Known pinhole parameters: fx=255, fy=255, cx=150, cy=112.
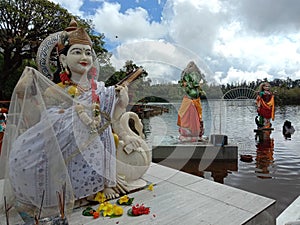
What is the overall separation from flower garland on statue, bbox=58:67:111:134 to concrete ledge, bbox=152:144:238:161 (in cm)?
350

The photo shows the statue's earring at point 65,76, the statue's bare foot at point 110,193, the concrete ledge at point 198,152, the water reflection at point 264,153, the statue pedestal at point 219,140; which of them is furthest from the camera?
the statue pedestal at point 219,140

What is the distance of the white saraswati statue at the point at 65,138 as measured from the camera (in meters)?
2.00

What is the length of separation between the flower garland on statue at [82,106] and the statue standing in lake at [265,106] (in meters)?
7.55

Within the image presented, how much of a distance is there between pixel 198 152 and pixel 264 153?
1963mm

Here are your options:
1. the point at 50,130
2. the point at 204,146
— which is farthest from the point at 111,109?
the point at 204,146

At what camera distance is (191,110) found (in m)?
6.42

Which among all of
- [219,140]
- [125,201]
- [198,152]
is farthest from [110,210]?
[219,140]

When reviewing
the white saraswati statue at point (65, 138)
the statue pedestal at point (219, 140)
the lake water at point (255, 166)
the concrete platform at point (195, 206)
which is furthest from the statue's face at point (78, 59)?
the statue pedestal at point (219, 140)

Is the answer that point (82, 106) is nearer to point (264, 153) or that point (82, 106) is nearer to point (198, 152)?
point (198, 152)

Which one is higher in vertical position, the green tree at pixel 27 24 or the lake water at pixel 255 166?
the green tree at pixel 27 24

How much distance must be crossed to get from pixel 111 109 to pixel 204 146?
3.87 metres

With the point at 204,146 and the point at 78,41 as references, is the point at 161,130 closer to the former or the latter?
the point at 78,41

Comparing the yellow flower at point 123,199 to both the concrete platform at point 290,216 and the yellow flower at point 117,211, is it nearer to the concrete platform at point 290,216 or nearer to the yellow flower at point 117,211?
the yellow flower at point 117,211

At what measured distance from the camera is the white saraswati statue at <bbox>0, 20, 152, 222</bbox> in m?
2.00
